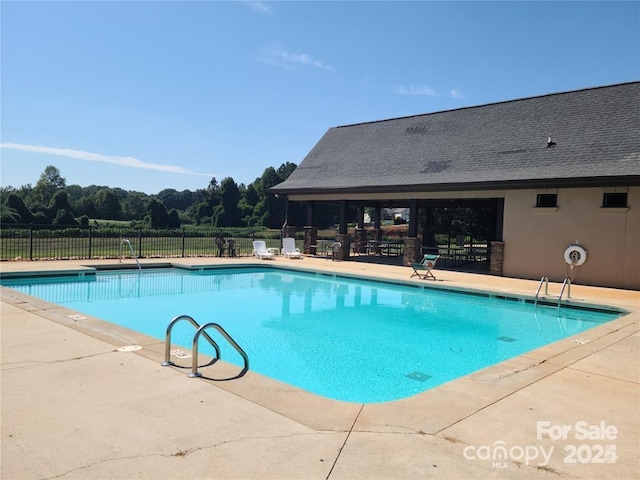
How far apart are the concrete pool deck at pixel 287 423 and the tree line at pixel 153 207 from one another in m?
39.9

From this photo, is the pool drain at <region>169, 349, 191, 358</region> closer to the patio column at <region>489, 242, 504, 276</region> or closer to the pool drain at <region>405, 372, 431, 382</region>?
the pool drain at <region>405, 372, 431, 382</region>

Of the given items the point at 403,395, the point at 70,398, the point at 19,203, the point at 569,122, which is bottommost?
the point at 403,395

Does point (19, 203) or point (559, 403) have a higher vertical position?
point (19, 203)

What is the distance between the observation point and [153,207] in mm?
54719

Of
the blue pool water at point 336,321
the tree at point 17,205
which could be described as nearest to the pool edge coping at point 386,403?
the blue pool water at point 336,321

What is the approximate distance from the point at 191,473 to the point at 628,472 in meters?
3.00

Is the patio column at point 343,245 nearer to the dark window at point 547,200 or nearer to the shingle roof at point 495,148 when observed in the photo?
the shingle roof at point 495,148

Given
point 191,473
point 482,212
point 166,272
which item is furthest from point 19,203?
point 191,473

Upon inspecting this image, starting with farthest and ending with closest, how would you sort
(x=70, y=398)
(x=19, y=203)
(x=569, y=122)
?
(x=19, y=203)
(x=569, y=122)
(x=70, y=398)

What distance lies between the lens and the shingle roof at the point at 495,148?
47.4 feet

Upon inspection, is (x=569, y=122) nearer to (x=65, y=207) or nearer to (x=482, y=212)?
(x=482, y=212)

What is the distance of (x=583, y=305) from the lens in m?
11.1

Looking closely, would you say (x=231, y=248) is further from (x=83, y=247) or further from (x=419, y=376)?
(x=419, y=376)

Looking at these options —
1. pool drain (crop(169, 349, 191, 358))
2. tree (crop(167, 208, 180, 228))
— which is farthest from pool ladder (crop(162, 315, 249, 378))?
tree (crop(167, 208, 180, 228))
